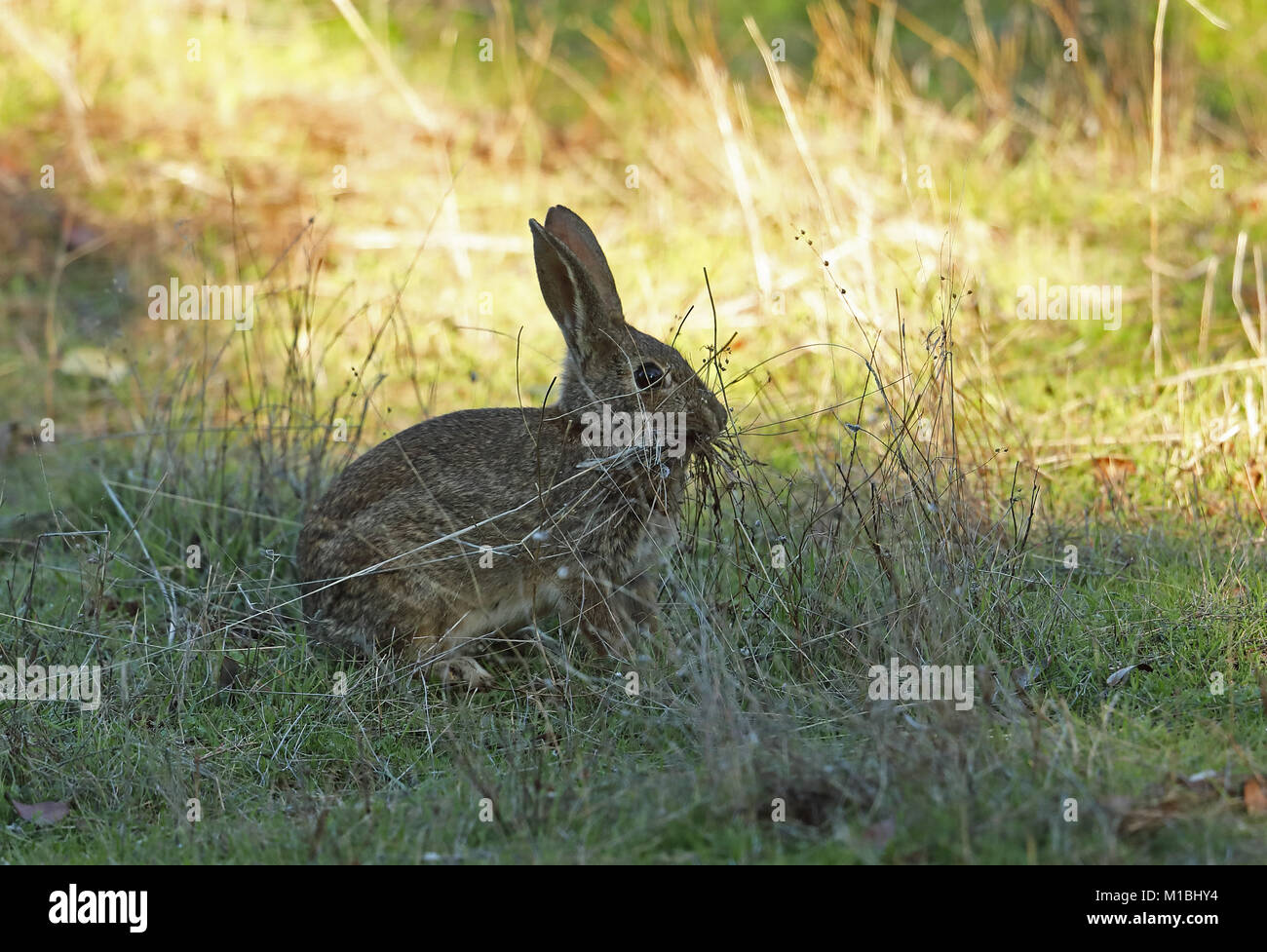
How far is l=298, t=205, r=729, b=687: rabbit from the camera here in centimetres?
469

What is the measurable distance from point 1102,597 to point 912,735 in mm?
1265

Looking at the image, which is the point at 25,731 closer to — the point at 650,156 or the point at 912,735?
the point at 912,735

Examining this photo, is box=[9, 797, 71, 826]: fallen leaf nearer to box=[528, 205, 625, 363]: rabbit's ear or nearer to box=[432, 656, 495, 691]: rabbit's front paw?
box=[432, 656, 495, 691]: rabbit's front paw

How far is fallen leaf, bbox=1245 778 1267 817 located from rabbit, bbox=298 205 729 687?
2.00 m

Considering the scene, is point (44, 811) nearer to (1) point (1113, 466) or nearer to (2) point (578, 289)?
(2) point (578, 289)

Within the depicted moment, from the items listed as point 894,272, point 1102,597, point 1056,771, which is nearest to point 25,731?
point 1056,771

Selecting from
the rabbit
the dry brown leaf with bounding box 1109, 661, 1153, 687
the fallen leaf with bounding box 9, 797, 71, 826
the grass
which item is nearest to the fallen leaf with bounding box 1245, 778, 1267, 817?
the grass

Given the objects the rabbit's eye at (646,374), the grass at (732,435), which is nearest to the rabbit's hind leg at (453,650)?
the grass at (732,435)

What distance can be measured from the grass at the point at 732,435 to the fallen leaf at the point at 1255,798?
0.10ft

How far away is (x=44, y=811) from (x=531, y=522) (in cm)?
180

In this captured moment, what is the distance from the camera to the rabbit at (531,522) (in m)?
4.69

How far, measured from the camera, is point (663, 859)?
3.32 meters

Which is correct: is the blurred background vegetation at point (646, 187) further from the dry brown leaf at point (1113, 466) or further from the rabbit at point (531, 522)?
the rabbit at point (531, 522)

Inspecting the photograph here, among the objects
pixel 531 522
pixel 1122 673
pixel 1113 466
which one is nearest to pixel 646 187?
pixel 1113 466
